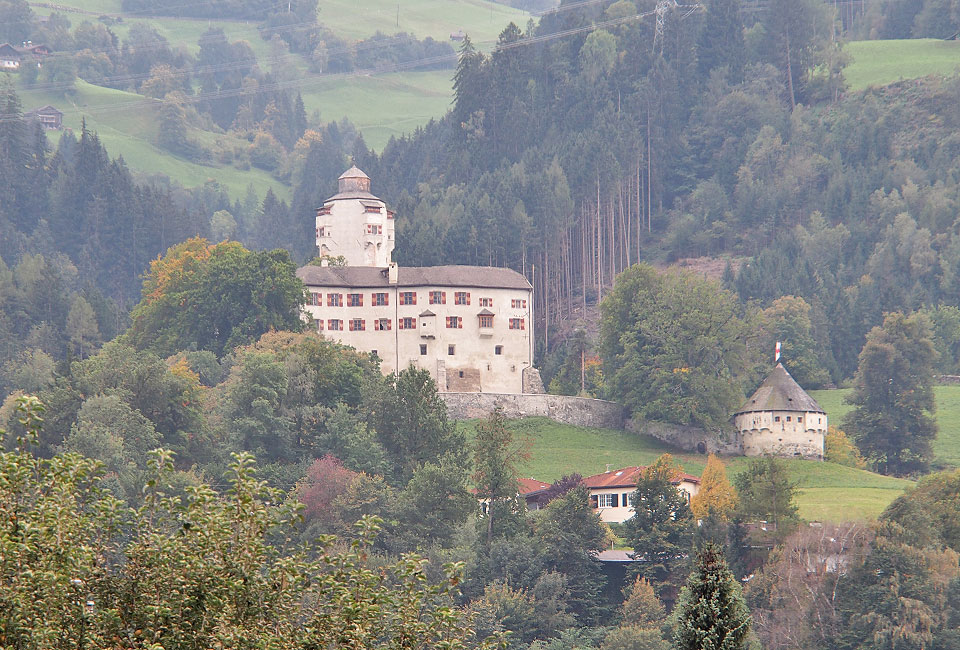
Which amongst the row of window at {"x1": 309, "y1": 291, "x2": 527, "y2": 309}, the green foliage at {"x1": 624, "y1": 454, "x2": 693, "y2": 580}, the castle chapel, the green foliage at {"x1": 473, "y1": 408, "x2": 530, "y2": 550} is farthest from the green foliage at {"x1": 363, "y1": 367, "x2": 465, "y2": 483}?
the green foliage at {"x1": 624, "y1": 454, "x2": 693, "y2": 580}

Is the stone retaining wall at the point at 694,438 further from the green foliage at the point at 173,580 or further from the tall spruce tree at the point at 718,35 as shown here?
the tall spruce tree at the point at 718,35

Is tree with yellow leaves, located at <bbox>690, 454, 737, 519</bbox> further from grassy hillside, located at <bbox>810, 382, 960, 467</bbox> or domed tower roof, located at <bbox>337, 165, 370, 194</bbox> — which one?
domed tower roof, located at <bbox>337, 165, 370, 194</bbox>

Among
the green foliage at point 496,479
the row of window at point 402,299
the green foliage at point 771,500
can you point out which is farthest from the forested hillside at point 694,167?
the green foliage at point 771,500

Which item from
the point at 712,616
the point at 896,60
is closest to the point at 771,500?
the point at 712,616

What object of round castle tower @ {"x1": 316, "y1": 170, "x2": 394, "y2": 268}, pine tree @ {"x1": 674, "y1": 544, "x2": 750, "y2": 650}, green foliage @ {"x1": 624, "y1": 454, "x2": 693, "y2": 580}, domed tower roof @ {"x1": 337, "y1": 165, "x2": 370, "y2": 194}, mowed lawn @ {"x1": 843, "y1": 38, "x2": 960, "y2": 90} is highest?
mowed lawn @ {"x1": 843, "y1": 38, "x2": 960, "y2": 90}

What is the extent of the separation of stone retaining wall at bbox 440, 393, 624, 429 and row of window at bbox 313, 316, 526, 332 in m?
5.05

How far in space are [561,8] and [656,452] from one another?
9714 cm

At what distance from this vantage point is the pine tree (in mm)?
26922

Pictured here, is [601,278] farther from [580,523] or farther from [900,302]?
[580,523]

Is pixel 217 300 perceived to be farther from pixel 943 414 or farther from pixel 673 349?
pixel 943 414

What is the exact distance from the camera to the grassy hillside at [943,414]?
101750 millimetres

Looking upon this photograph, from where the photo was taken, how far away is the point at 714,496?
81.8 m

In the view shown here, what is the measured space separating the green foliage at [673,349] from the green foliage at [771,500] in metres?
17.8

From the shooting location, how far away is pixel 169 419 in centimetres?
9081
